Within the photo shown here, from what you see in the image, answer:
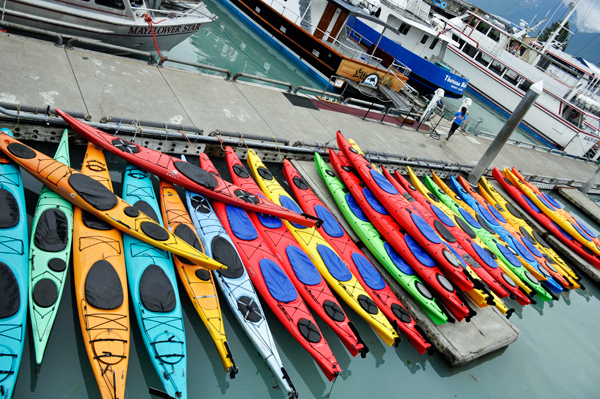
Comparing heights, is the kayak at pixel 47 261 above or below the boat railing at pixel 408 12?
below

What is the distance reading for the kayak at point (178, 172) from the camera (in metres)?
6.22

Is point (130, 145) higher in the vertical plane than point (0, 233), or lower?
higher

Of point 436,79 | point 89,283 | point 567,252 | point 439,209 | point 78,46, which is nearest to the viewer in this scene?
point 89,283

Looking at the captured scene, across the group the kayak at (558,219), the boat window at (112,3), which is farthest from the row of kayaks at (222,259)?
the boat window at (112,3)

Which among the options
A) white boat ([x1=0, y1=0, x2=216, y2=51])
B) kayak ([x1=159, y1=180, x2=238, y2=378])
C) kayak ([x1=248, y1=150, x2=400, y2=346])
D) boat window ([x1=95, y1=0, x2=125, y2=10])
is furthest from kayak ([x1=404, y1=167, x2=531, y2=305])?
boat window ([x1=95, y1=0, x2=125, y2=10])

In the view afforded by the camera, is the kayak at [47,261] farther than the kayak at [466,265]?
No

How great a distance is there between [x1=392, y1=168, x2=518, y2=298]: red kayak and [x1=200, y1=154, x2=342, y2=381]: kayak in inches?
151

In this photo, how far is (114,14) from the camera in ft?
31.7

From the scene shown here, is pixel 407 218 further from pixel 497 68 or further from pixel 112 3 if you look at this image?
pixel 497 68

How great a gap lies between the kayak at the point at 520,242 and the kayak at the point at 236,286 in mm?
7192

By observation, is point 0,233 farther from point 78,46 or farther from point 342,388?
point 78,46

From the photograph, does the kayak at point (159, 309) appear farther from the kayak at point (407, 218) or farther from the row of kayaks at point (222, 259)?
the kayak at point (407, 218)

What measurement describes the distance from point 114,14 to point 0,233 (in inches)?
302

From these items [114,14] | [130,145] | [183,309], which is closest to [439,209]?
[183,309]
